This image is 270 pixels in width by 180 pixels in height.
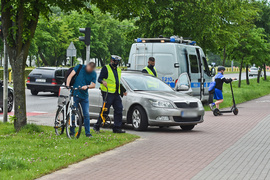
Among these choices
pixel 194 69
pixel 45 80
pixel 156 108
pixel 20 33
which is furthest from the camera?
pixel 45 80

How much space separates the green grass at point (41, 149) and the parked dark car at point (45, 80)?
614 inches

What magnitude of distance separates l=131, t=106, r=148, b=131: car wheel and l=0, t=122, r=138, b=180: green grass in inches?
47.5

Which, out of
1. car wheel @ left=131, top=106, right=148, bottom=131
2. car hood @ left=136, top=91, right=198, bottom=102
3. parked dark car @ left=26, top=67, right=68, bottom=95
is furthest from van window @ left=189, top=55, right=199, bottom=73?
parked dark car @ left=26, top=67, right=68, bottom=95

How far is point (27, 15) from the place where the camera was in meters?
11.5

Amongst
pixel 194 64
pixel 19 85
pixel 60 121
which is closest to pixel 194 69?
pixel 194 64

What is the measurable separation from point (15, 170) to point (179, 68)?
12.0 meters

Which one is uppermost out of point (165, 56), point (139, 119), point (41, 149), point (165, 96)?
point (165, 56)

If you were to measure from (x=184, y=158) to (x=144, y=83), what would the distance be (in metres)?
5.22

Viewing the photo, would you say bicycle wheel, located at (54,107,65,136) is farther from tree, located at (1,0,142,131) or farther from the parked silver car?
the parked silver car

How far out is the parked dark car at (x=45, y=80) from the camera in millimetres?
28094

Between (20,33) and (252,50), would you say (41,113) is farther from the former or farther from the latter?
(252,50)

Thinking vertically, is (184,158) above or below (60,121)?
below

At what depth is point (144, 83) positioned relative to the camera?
46.1ft

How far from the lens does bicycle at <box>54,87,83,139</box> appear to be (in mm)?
10688
